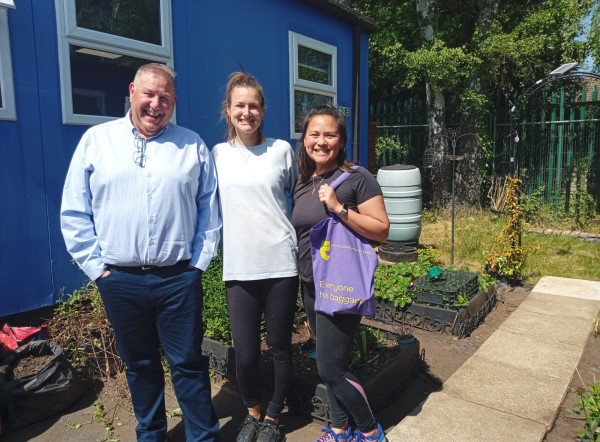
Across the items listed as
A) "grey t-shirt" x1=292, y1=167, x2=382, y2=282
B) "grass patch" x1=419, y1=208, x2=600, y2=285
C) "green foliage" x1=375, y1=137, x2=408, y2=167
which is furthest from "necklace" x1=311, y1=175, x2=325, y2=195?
"green foliage" x1=375, y1=137, x2=408, y2=167

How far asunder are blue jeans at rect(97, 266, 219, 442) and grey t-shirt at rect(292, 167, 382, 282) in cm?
52

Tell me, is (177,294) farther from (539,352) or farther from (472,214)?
(472,214)

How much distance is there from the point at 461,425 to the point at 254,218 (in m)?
1.71

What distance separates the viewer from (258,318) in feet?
7.89

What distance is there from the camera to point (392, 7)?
10180mm

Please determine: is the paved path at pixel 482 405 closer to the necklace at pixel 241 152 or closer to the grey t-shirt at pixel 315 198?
the grey t-shirt at pixel 315 198

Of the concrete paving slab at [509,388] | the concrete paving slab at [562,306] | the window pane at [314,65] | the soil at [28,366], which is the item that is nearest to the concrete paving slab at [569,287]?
the concrete paving slab at [562,306]

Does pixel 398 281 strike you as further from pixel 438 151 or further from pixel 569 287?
pixel 438 151

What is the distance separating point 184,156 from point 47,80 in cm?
190

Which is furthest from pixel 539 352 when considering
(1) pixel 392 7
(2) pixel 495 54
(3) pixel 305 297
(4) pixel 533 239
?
(1) pixel 392 7

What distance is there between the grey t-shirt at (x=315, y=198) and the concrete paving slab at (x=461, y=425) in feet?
3.67

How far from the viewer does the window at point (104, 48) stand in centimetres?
350

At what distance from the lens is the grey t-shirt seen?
218 centimetres

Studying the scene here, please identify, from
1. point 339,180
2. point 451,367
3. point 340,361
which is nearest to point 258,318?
point 340,361
